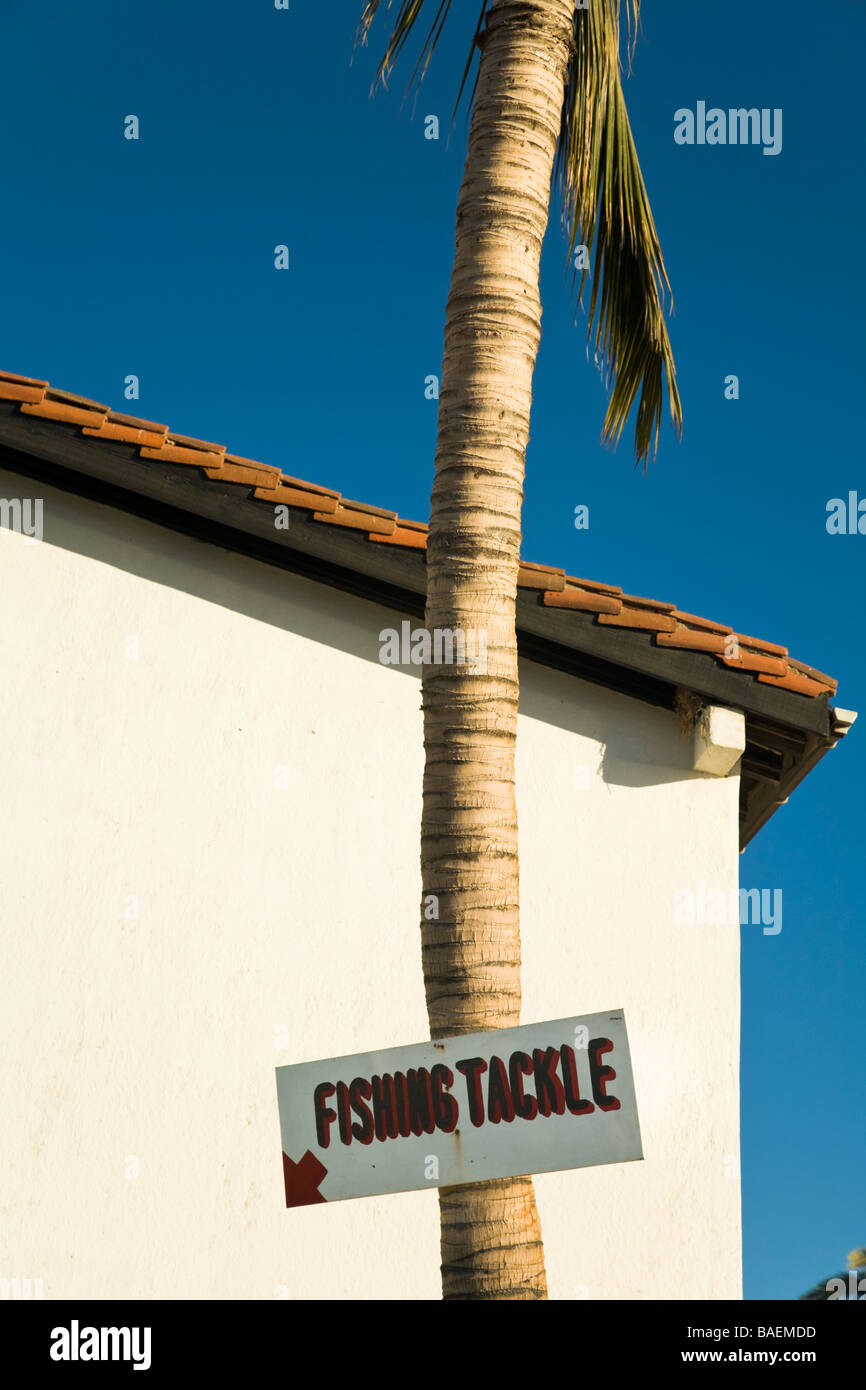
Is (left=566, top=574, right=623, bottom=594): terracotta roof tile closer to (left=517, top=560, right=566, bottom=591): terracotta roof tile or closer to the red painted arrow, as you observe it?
(left=517, top=560, right=566, bottom=591): terracotta roof tile

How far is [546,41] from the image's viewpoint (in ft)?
15.9

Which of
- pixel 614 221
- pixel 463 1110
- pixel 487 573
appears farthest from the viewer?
pixel 614 221

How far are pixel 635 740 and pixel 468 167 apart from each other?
9.58ft

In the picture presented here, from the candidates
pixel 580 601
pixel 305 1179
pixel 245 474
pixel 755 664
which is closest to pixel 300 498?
pixel 245 474

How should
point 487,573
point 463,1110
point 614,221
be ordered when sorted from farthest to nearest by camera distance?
1. point 614,221
2. point 487,573
3. point 463,1110

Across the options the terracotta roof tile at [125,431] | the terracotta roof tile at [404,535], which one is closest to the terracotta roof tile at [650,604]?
the terracotta roof tile at [404,535]

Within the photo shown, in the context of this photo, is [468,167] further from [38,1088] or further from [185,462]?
[38,1088]

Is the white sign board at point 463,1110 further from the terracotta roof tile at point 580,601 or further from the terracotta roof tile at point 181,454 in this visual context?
the terracotta roof tile at point 181,454

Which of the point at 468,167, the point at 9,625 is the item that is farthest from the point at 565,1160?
the point at 9,625

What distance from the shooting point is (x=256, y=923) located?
6.14 metres

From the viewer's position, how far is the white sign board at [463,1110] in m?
3.21

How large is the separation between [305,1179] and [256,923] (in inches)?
112

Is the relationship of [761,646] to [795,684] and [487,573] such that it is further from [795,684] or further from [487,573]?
[487,573]

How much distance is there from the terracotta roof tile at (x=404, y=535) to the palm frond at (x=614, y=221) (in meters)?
0.86
